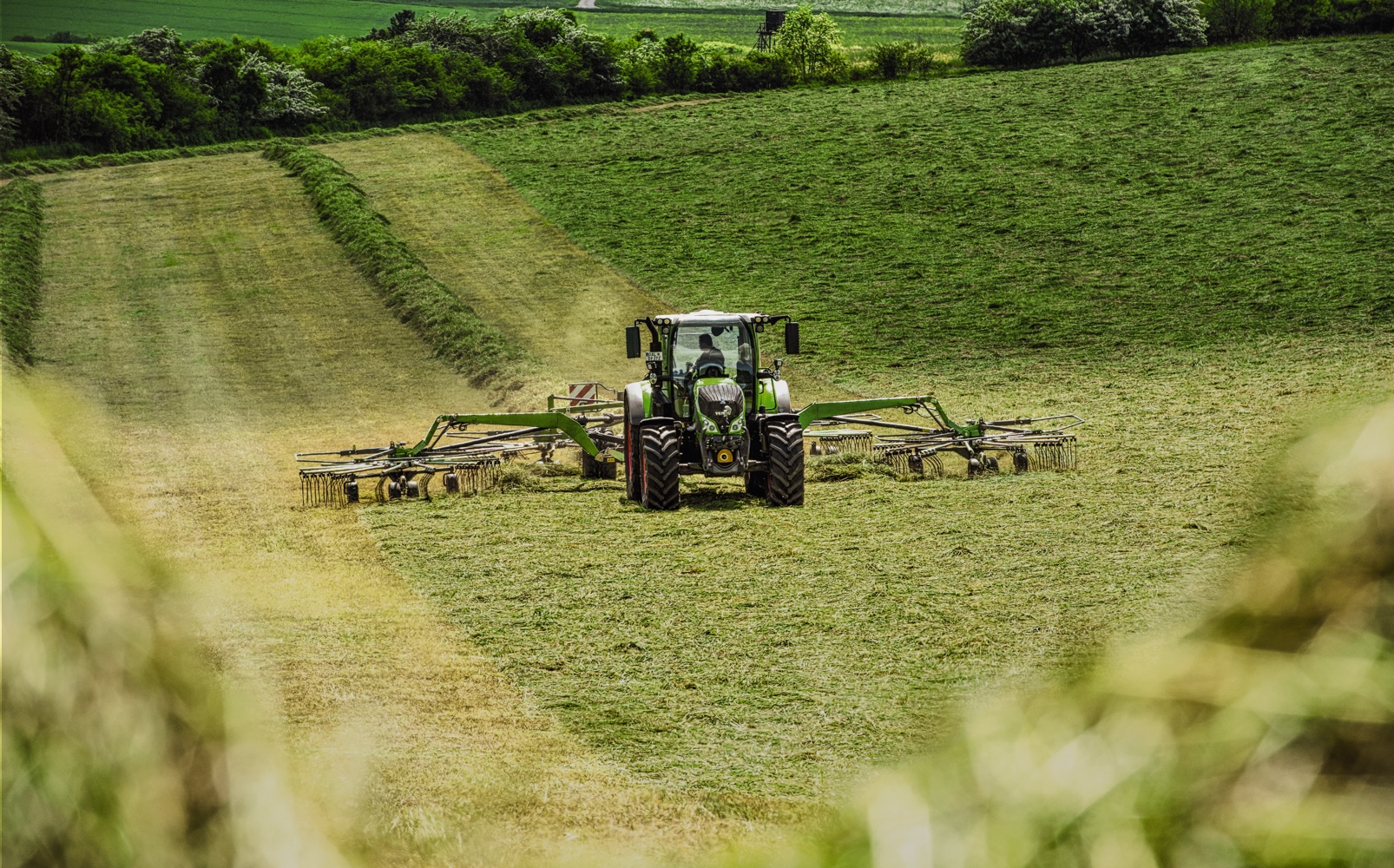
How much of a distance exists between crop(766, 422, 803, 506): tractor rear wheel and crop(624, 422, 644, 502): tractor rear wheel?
1297mm

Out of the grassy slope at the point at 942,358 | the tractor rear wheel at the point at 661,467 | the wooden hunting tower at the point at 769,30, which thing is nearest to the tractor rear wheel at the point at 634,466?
the grassy slope at the point at 942,358

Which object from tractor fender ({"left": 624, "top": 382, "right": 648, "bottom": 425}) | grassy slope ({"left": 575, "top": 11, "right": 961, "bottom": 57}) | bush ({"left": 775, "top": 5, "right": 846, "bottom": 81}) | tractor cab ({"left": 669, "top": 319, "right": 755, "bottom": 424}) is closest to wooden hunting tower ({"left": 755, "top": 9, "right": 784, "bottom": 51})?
grassy slope ({"left": 575, "top": 11, "right": 961, "bottom": 57})

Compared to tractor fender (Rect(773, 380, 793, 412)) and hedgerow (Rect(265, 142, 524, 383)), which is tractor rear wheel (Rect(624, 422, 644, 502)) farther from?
hedgerow (Rect(265, 142, 524, 383))

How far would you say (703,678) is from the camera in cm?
675

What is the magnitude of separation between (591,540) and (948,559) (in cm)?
299

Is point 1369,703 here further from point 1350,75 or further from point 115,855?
point 1350,75

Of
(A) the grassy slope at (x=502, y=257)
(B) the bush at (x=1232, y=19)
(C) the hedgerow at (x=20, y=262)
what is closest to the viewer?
(C) the hedgerow at (x=20, y=262)

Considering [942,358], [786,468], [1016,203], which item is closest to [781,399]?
[786,468]

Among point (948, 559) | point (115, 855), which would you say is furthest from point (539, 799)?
point (948, 559)

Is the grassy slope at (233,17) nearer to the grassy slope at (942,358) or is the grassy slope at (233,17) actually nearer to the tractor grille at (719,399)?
the grassy slope at (942,358)

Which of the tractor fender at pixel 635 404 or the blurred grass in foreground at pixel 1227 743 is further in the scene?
the tractor fender at pixel 635 404

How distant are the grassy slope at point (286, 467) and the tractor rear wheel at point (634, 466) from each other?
8.70 feet

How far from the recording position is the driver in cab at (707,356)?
1245 centimetres

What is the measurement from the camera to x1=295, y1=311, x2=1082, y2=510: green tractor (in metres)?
11.9
